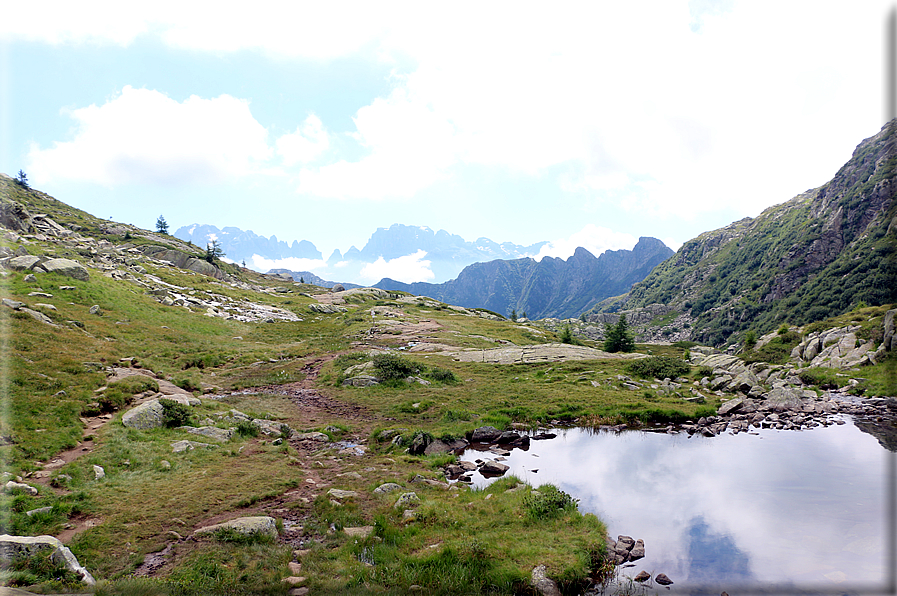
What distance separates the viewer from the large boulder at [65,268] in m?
50.1

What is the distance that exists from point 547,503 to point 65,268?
6683cm

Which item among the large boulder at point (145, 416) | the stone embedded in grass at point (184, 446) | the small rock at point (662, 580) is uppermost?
the large boulder at point (145, 416)

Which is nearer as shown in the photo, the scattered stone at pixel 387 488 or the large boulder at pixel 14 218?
the scattered stone at pixel 387 488

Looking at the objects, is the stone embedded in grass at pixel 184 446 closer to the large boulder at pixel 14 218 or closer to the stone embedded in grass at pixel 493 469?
the stone embedded in grass at pixel 493 469

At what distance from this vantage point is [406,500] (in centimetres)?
1614

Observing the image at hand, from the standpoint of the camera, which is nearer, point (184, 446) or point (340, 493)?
point (340, 493)

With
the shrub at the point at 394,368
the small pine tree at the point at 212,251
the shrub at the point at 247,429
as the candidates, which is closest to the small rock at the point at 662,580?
the shrub at the point at 247,429

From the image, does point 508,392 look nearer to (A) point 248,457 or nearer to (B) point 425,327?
(A) point 248,457

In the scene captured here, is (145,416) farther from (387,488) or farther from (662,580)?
(662,580)

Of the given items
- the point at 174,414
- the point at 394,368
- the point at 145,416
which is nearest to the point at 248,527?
the point at 145,416

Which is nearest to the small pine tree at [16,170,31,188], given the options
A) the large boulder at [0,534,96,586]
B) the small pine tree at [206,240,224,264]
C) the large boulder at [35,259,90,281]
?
the small pine tree at [206,240,224,264]

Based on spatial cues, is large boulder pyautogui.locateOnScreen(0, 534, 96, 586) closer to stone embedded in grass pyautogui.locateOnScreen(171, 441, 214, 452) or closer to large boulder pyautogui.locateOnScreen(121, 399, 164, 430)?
stone embedded in grass pyautogui.locateOnScreen(171, 441, 214, 452)

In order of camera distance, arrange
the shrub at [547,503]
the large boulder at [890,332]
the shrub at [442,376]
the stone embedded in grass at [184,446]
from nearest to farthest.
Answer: the shrub at [547,503] < the stone embedded in grass at [184,446] < the large boulder at [890,332] < the shrub at [442,376]

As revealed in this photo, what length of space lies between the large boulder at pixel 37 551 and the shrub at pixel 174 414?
43.4 ft
